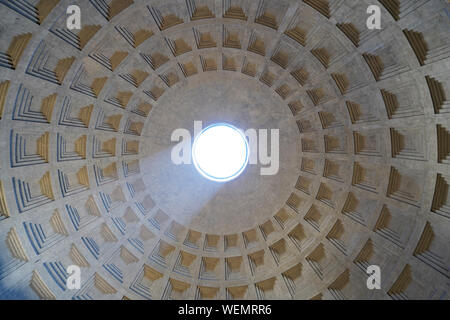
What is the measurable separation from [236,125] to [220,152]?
3154 mm

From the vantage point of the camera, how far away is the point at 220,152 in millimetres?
24281

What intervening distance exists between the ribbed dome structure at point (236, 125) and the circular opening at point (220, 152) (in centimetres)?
67

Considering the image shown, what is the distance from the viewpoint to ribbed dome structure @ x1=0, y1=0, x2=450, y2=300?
1644 cm

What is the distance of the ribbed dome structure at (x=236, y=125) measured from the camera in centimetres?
1644

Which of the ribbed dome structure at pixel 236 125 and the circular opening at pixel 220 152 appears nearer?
the ribbed dome structure at pixel 236 125

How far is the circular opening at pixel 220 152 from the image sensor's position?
2241 centimetres

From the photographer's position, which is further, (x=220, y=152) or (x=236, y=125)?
(x=220, y=152)

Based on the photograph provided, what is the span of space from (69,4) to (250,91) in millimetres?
10106

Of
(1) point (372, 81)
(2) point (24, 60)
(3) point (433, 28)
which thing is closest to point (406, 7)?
(3) point (433, 28)

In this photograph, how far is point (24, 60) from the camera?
15.6m

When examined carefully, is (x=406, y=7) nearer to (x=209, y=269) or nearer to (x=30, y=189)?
(x=209, y=269)

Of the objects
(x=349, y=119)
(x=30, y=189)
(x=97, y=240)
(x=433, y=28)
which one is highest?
(x=433, y=28)

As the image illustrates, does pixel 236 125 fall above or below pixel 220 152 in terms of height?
above
